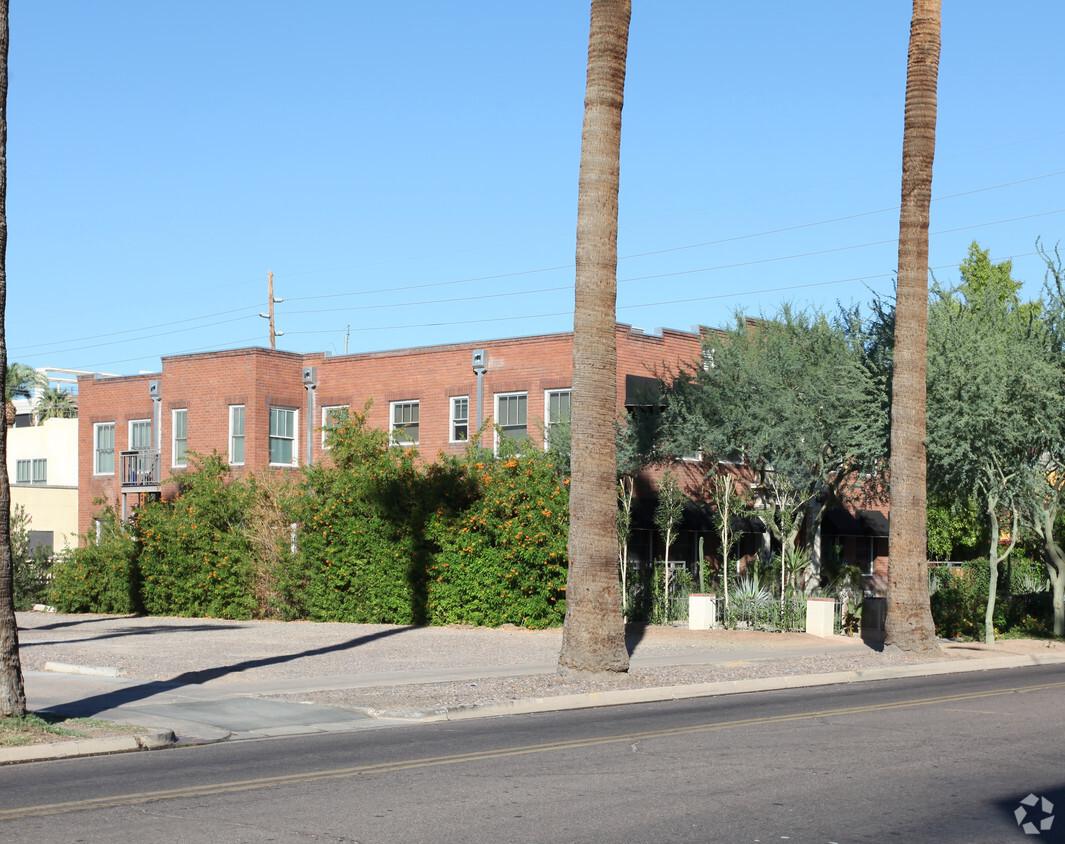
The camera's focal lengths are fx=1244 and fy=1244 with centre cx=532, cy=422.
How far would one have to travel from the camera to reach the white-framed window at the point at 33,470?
205 feet

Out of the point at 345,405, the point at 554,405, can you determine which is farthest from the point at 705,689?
the point at 345,405

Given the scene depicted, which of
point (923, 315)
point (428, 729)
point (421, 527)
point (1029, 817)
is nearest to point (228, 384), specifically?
point (421, 527)

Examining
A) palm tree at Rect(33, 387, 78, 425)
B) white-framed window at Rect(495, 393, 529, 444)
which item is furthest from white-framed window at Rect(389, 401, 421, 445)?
palm tree at Rect(33, 387, 78, 425)

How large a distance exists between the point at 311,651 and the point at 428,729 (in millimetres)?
8557

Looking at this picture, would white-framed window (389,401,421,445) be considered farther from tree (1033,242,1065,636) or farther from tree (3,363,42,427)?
tree (3,363,42,427)

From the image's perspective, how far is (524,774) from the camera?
10.1 metres

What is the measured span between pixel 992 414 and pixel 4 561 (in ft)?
59.6

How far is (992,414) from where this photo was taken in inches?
933

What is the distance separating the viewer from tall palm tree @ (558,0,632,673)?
17000 mm

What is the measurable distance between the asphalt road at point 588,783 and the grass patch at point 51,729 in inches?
25.8

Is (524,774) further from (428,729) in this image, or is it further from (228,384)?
(228,384)

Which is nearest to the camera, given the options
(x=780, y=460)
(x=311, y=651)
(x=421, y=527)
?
(x=311, y=651)

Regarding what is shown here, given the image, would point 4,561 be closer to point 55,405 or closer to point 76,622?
point 76,622

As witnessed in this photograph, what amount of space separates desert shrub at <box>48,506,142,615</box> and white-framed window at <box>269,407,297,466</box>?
7.31 meters
